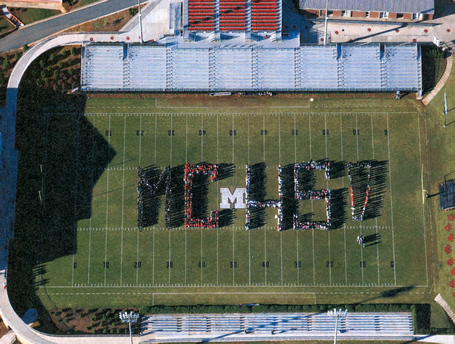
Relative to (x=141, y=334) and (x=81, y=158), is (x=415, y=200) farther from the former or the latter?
(x=81, y=158)

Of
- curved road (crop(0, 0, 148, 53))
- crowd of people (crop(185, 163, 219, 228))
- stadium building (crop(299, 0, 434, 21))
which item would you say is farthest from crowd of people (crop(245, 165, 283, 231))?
curved road (crop(0, 0, 148, 53))

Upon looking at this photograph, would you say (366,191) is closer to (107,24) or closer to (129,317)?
(129,317)

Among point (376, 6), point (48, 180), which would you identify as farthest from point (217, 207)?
point (376, 6)

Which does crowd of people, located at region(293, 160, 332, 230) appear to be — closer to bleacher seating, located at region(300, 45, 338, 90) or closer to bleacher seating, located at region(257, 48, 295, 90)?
bleacher seating, located at region(300, 45, 338, 90)

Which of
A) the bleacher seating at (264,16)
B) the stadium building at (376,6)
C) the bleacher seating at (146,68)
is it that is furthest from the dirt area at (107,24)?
the stadium building at (376,6)

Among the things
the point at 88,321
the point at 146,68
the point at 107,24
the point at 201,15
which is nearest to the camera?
the point at 88,321

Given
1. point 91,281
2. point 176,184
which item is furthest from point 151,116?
point 91,281
